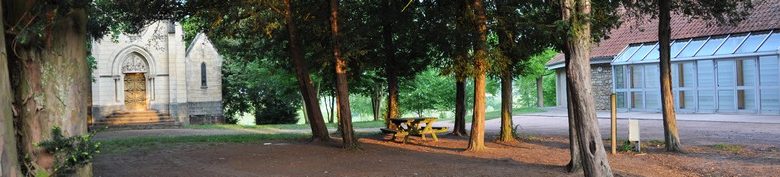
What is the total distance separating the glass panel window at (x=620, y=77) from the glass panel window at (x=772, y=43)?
23.1 feet

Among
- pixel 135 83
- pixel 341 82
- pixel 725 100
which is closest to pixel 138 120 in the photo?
pixel 135 83

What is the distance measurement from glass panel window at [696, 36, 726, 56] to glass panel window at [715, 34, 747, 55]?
0.29 m

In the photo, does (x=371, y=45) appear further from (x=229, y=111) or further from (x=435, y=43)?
(x=229, y=111)

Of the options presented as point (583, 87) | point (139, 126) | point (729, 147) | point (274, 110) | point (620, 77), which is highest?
point (620, 77)

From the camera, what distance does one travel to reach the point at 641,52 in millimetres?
29297

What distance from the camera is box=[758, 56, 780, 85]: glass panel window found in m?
23.2

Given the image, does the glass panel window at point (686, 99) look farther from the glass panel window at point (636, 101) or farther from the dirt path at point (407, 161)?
the dirt path at point (407, 161)

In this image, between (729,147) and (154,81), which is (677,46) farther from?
(154,81)

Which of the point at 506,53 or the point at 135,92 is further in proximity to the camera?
the point at 135,92

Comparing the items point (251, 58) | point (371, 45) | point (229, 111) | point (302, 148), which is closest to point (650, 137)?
point (371, 45)

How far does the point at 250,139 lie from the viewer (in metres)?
17.0

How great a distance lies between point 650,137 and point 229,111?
1119 inches

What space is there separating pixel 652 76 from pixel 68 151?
27.3 metres

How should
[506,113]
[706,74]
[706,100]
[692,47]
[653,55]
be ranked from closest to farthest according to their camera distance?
[506,113]
[706,74]
[706,100]
[692,47]
[653,55]
